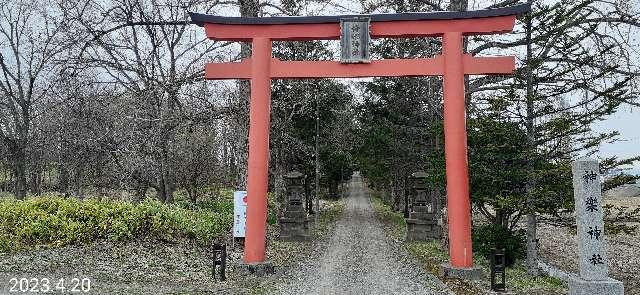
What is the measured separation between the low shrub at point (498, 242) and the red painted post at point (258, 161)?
18.9ft

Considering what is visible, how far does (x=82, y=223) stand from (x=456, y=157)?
8.05 m

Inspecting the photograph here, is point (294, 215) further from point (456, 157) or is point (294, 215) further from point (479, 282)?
point (479, 282)

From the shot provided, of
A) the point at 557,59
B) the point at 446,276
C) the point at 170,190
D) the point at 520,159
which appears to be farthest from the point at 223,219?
the point at 557,59

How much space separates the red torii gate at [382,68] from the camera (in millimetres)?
9305

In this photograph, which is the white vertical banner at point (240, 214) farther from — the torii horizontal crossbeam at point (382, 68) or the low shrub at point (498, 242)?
the low shrub at point (498, 242)

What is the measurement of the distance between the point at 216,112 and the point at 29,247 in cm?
534

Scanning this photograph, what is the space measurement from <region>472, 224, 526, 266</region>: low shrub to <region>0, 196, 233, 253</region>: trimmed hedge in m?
7.01

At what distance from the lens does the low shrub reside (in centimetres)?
1169

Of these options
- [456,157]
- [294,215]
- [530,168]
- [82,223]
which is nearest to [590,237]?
[456,157]

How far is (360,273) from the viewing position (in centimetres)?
1021

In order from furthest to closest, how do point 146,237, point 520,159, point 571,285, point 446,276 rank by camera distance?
point 146,237 < point 520,159 < point 446,276 < point 571,285

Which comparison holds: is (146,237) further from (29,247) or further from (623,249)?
(623,249)

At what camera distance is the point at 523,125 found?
9.91 m

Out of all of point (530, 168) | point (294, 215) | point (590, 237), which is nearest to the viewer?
point (590, 237)
